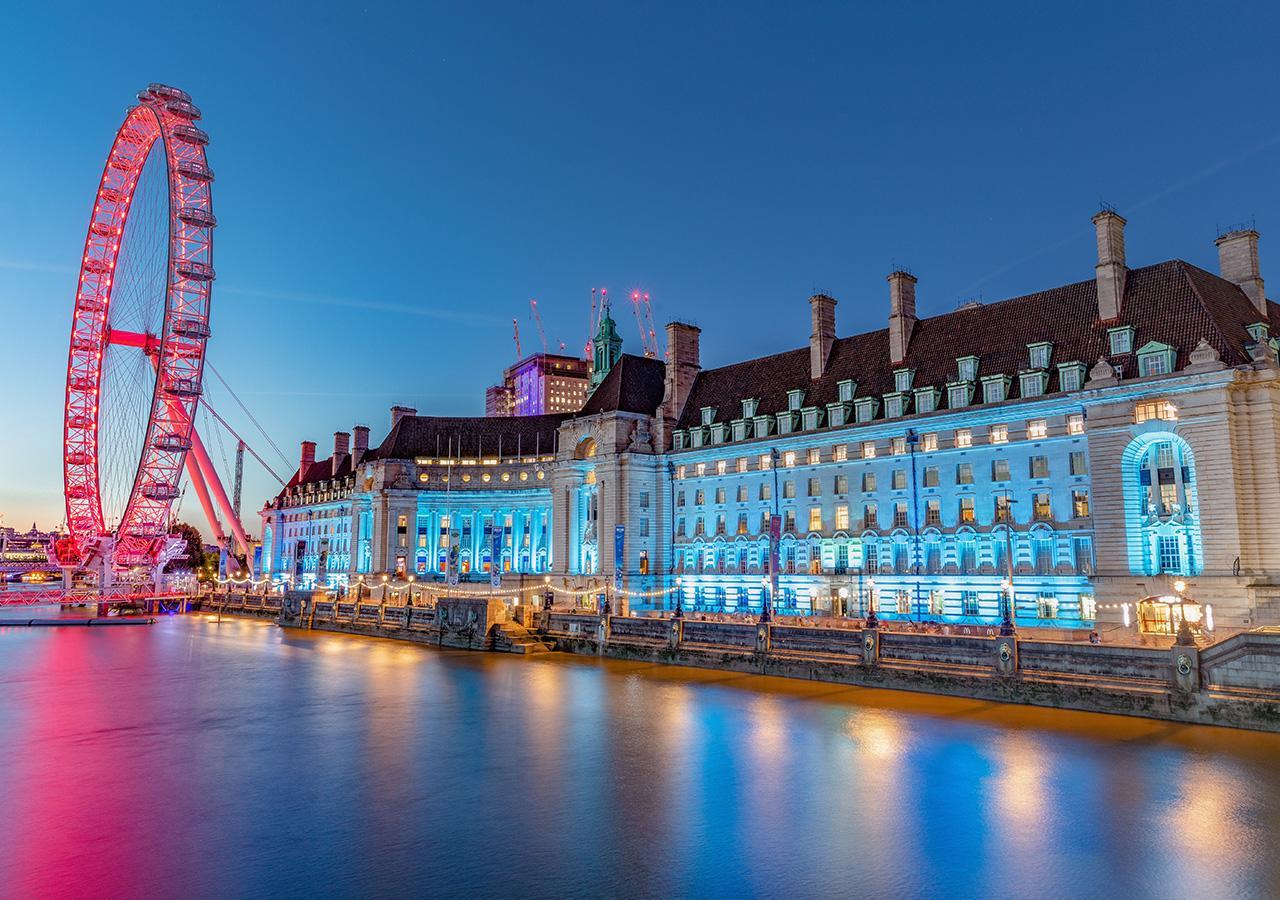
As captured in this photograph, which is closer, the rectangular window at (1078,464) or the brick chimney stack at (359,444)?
the rectangular window at (1078,464)

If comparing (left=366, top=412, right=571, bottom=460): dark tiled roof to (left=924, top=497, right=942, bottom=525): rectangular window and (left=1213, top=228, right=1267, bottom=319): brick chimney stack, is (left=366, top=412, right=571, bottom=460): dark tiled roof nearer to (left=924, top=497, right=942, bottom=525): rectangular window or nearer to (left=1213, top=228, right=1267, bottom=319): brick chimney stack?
(left=924, top=497, right=942, bottom=525): rectangular window

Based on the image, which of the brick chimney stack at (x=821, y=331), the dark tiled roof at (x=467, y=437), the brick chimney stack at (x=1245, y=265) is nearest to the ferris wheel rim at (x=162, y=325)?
the dark tiled roof at (x=467, y=437)

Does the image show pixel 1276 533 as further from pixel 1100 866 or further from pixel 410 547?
pixel 410 547

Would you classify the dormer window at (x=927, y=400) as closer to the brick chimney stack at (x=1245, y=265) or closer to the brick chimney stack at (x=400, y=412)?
the brick chimney stack at (x=1245, y=265)

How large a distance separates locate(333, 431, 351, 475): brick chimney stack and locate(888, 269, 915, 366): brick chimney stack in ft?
360

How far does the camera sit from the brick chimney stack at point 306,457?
17480 cm

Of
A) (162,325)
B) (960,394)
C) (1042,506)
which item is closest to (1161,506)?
(1042,506)

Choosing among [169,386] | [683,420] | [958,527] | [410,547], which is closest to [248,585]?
[410,547]

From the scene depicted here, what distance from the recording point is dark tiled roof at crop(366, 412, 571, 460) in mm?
126000

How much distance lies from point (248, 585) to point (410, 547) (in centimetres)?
5326

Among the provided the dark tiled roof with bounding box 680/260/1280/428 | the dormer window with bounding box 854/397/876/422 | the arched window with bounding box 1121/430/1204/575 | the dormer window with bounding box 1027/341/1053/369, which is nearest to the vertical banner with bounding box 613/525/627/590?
the dark tiled roof with bounding box 680/260/1280/428

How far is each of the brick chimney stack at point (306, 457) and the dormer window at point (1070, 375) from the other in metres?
146

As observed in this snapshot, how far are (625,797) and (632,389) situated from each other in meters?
77.6

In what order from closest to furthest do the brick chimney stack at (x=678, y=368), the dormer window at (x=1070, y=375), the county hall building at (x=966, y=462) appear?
the county hall building at (x=966, y=462)
the dormer window at (x=1070, y=375)
the brick chimney stack at (x=678, y=368)
